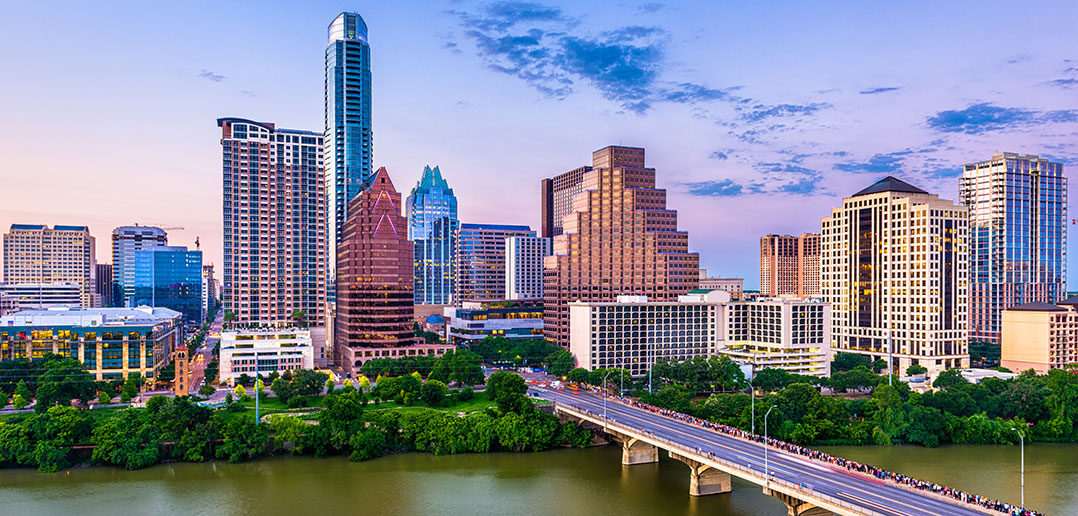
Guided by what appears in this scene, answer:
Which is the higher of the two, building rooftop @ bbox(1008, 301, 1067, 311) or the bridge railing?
building rooftop @ bbox(1008, 301, 1067, 311)

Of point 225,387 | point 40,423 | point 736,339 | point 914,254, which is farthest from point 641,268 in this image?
point 40,423

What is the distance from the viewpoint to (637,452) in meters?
92.9

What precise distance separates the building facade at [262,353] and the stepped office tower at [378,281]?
9853 millimetres

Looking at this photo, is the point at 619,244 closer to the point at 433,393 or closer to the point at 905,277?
the point at 905,277

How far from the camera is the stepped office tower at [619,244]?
17562 cm

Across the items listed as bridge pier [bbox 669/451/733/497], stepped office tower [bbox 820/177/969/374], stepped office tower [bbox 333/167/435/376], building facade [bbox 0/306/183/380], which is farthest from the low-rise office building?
building facade [bbox 0/306/183/380]

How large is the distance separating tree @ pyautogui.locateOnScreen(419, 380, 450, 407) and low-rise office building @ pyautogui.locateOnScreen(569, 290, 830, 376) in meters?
38.0

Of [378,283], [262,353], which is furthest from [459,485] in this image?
[378,283]

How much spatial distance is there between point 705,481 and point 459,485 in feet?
81.7

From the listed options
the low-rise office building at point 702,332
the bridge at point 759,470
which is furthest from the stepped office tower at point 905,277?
the bridge at point 759,470

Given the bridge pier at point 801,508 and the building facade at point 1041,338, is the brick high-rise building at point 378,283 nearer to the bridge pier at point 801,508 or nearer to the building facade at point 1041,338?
the bridge pier at point 801,508

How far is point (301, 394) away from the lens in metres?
120

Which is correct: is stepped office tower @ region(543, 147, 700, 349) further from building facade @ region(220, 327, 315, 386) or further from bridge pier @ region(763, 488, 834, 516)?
bridge pier @ region(763, 488, 834, 516)

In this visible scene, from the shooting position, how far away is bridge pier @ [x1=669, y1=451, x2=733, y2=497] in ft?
259
